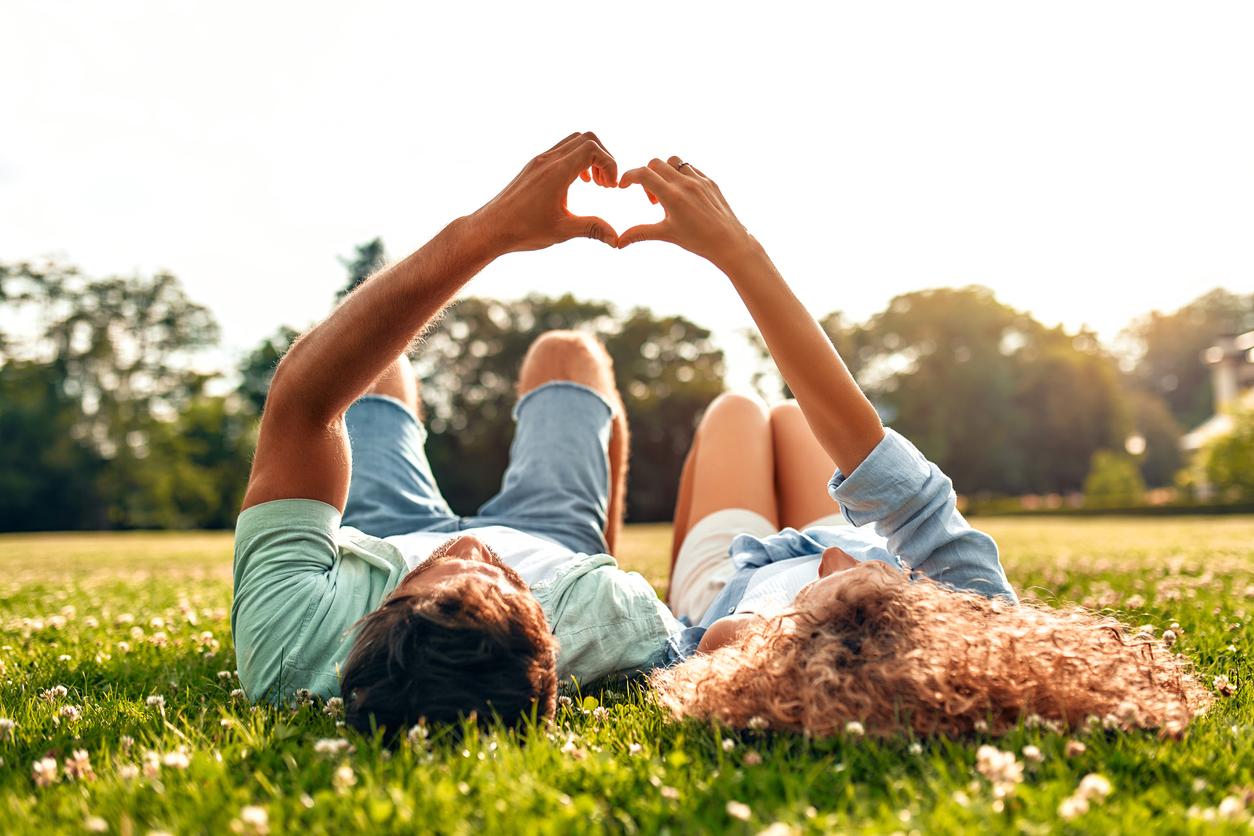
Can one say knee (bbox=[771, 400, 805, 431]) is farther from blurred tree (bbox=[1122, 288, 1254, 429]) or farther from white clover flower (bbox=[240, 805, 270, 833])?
blurred tree (bbox=[1122, 288, 1254, 429])

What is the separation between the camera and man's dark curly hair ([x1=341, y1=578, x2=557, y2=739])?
2.10m

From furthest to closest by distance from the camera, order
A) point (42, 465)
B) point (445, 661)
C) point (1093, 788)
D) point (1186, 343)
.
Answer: point (1186, 343), point (42, 465), point (445, 661), point (1093, 788)

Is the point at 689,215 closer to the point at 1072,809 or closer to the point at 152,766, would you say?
the point at 1072,809

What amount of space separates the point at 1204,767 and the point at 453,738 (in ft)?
5.74

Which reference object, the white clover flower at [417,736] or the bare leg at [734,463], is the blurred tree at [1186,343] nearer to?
the bare leg at [734,463]

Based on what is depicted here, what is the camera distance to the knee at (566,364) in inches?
176

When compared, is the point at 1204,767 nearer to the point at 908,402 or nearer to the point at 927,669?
the point at 927,669

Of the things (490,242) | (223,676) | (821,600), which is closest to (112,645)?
(223,676)

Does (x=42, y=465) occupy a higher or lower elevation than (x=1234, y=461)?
higher

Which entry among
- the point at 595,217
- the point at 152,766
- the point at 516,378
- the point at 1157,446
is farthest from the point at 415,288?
the point at 1157,446

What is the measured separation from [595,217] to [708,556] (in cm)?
209

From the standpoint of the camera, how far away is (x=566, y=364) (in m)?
4.48

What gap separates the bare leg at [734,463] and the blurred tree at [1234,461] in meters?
33.8

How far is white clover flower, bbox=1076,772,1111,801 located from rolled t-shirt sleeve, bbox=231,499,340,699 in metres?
2.11
